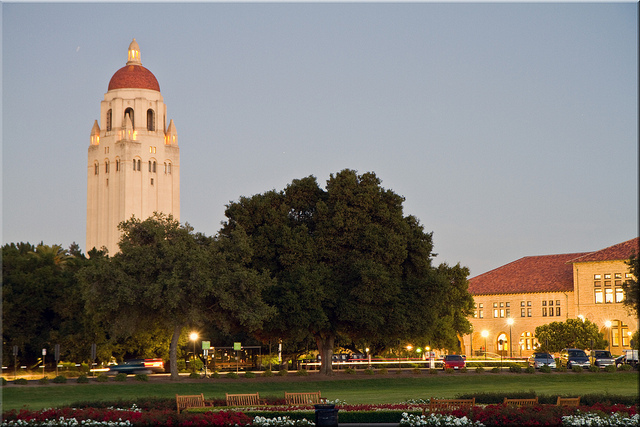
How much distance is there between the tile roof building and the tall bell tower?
51.0 metres

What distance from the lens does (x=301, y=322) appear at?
49.9 meters

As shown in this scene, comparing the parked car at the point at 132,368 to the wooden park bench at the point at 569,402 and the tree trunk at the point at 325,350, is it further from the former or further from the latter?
the wooden park bench at the point at 569,402

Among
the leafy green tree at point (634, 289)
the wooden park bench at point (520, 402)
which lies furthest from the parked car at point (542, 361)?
the wooden park bench at point (520, 402)

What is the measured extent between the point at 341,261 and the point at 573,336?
3999cm

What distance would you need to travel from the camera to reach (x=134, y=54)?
133 meters

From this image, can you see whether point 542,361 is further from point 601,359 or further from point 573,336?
point 573,336

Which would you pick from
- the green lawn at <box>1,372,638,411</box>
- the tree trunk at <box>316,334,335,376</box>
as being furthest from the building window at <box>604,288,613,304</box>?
the tree trunk at <box>316,334,335,376</box>

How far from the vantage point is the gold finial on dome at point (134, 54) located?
13125 cm

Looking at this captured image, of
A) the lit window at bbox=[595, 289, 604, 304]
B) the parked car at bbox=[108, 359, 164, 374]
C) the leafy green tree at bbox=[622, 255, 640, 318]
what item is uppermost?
the leafy green tree at bbox=[622, 255, 640, 318]

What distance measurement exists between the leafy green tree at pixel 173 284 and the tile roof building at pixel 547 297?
153 feet

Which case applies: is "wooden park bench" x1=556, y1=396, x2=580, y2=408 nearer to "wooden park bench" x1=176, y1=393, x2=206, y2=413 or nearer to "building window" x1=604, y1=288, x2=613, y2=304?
"wooden park bench" x1=176, y1=393, x2=206, y2=413

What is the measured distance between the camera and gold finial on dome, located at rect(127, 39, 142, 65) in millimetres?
131250

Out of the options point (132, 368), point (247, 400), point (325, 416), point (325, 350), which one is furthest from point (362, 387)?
point (325, 416)

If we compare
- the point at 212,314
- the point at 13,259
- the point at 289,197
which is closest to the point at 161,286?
the point at 212,314
